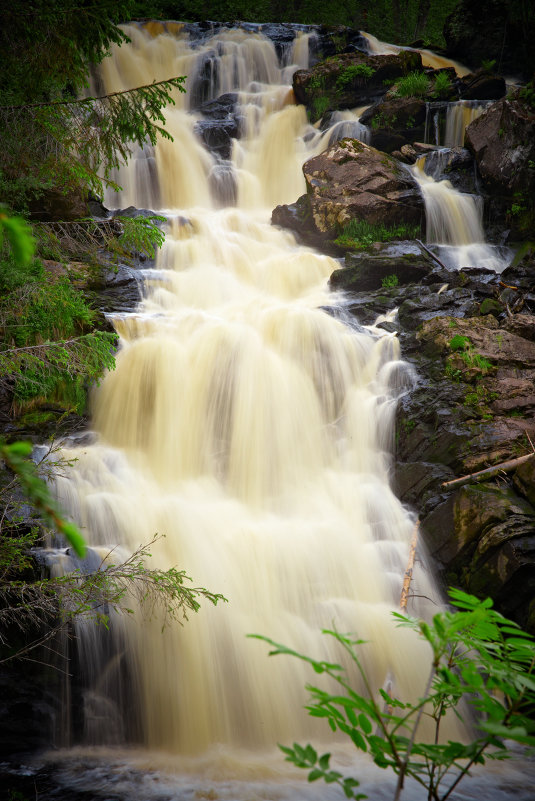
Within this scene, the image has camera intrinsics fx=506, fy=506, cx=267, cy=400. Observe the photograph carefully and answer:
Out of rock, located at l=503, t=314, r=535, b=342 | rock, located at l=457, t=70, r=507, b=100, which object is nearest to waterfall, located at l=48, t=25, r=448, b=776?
rock, located at l=503, t=314, r=535, b=342

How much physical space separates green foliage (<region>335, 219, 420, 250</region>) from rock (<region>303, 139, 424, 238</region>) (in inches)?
4.9

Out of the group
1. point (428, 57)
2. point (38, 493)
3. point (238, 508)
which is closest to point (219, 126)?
point (428, 57)

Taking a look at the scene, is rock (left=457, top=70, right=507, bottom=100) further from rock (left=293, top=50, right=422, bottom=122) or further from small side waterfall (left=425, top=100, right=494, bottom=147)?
rock (left=293, top=50, right=422, bottom=122)

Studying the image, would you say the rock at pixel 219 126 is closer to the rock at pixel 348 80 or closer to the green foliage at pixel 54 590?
the rock at pixel 348 80

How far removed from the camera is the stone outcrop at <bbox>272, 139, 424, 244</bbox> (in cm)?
1247

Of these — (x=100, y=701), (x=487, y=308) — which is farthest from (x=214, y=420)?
(x=487, y=308)

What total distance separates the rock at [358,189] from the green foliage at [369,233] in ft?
0.41

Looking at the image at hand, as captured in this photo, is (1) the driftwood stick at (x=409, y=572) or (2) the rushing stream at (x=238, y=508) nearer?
(2) the rushing stream at (x=238, y=508)

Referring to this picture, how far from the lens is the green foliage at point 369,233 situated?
40.5 ft

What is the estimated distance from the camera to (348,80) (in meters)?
17.6

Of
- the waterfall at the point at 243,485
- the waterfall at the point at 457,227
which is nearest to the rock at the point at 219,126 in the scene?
the waterfall at the point at 243,485

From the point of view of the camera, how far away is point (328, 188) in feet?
42.7

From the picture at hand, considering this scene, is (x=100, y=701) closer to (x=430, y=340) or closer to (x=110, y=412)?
(x=110, y=412)

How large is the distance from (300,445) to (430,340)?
2706 millimetres
